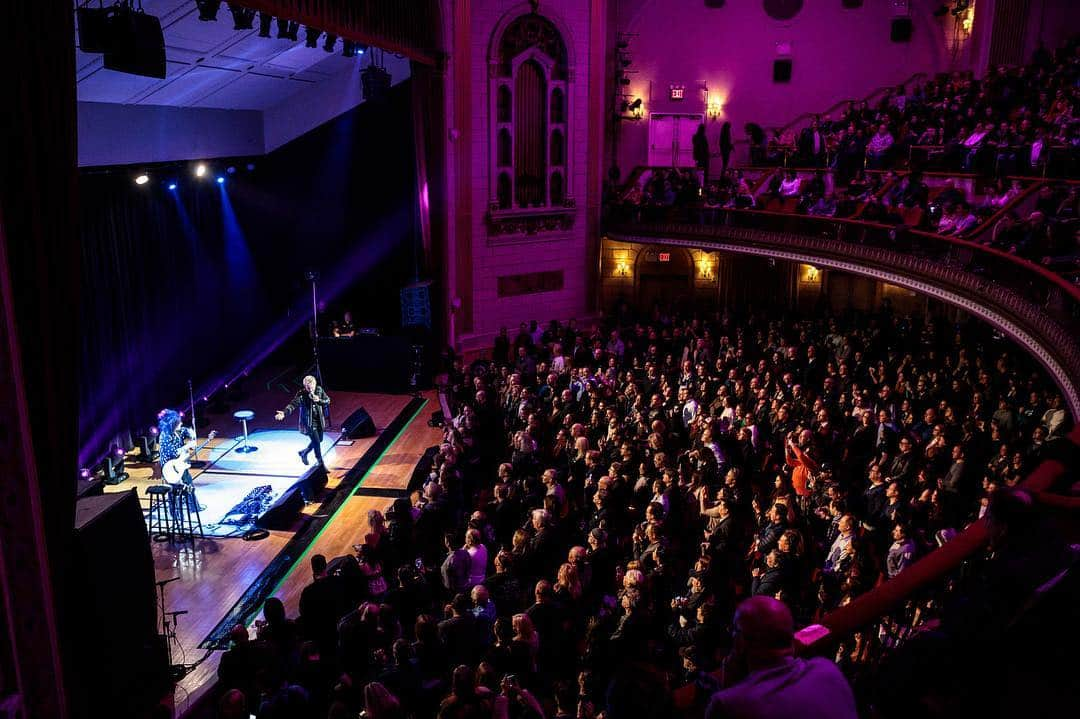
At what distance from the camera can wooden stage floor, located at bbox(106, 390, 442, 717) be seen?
26.5 ft

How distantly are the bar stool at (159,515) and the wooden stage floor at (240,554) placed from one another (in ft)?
0.55

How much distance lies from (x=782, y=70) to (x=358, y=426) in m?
13.8

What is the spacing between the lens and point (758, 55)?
818 inches

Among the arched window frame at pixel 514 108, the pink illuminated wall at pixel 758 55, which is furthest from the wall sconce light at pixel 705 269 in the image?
the arched window frame at pixel 514 108

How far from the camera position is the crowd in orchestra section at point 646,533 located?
5.04 metres

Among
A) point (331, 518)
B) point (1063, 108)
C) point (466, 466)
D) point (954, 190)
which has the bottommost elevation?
point (331, 518)

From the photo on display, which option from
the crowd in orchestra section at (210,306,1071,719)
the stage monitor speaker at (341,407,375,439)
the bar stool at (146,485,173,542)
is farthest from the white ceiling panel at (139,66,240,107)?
the crowd in orchestra section at (210,306,1071,719)

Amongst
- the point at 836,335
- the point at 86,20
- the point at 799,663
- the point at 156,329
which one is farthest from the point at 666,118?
the point at 799,663

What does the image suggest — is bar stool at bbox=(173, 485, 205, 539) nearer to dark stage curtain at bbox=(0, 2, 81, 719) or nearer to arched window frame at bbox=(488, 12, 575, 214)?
dark stage curtain at bbox=(0, 2, 81, 719)

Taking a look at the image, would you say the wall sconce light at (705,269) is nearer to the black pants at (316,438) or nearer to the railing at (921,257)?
the railing at (921,257)

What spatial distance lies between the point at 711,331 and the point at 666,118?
7.90 metres

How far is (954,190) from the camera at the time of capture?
474 inches

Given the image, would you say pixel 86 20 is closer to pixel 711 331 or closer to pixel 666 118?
pixel 711 331

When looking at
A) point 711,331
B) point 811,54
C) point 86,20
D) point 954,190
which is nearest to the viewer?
point 86,20
